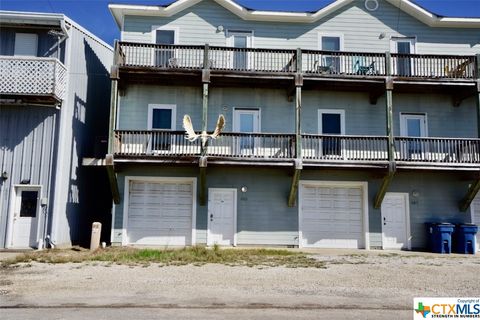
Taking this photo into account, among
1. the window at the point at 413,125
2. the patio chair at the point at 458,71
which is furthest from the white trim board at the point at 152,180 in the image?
the patio chair at the point at 458,71

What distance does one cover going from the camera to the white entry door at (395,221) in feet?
49.5

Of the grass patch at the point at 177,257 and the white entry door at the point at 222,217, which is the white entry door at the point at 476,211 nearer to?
the grass patch at the point at 177,257

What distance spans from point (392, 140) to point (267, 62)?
5280 millimetres

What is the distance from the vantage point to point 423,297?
7359 millimetres

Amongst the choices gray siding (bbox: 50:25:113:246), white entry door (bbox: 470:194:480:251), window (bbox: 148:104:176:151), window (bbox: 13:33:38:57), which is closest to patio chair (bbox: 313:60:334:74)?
window (bbox: 148:104:176:151)

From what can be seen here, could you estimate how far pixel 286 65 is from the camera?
15344 mm

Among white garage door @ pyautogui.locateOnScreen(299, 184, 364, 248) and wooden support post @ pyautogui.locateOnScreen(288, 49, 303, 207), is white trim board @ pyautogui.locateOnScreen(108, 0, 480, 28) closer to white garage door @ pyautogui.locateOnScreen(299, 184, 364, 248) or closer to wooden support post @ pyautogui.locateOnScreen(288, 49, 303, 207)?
wooden support post @ pyautogui.locateOnScreen(288, 49, 303, 207)

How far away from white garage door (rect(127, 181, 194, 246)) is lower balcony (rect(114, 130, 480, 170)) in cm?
148

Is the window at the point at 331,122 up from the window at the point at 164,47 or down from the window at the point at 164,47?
down

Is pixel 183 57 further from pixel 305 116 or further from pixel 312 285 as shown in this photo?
pixel 312 285

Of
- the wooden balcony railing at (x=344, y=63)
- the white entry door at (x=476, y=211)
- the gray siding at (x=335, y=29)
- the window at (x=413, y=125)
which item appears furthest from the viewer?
the gray siding at (x=335, y=29)

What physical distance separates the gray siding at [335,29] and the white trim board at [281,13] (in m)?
0.17

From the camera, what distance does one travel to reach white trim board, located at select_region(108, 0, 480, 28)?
15562 mm

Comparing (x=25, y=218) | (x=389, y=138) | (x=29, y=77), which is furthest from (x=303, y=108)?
(x=25, y=218)
